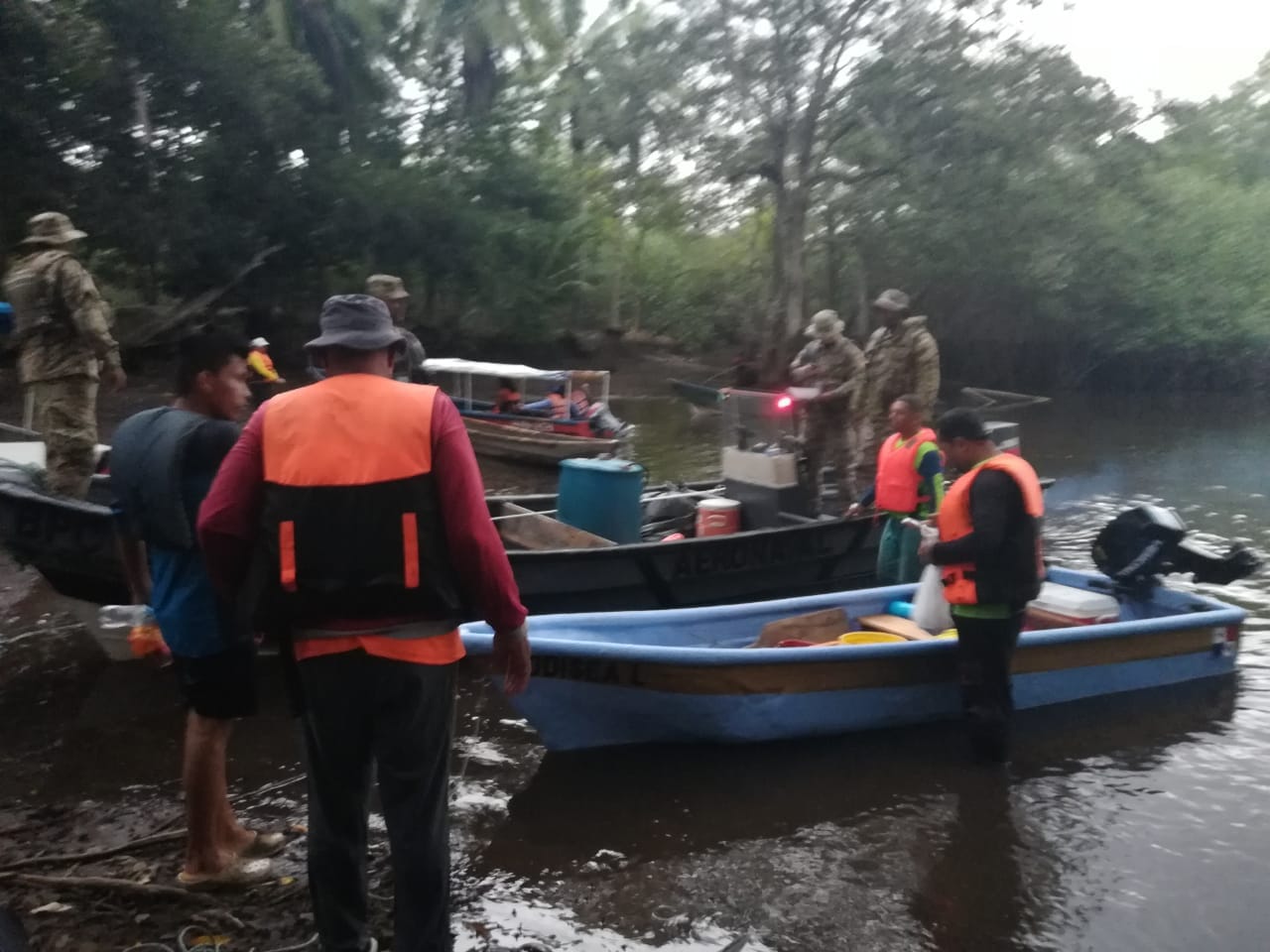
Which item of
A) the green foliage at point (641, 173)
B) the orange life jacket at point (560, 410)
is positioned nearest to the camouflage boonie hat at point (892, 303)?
the orange life jacket at point (560, 410)

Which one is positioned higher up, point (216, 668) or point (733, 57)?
point (733, 57)

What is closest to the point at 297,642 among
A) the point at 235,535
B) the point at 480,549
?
the point at 235,535

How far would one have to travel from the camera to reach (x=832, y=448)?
873cm

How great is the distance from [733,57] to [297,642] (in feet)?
84.0

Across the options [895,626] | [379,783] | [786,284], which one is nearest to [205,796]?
[379,783]

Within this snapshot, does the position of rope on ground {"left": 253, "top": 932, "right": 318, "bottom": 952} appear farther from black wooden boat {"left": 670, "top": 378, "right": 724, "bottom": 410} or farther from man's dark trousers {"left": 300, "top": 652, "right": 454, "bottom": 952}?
black wooden boat {"left": 670, "top": 378, "right": 724, "bottom": 410}

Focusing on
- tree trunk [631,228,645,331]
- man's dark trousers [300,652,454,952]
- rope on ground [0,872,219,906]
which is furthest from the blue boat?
tree trunk [631,228,645,331]

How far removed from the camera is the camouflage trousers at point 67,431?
22.5ft

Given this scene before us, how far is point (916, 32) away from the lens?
82.3 feet

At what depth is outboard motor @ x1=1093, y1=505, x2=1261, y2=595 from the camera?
6.54m

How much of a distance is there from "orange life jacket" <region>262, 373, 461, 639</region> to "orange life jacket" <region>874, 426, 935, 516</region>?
15.3 feet

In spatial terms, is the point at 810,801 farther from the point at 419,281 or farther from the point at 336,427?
the point at 419,281

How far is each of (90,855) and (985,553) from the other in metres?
3.91

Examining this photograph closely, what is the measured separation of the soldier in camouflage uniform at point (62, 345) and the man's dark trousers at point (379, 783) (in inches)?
185
